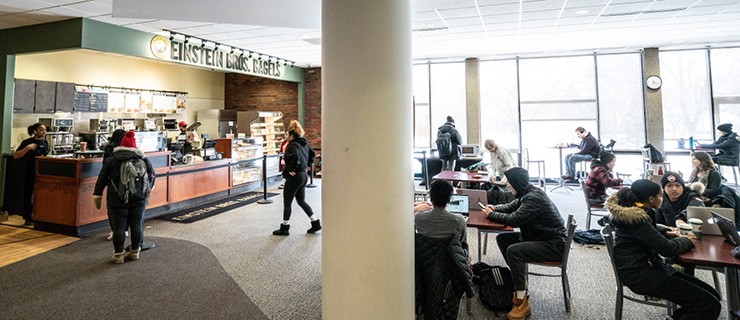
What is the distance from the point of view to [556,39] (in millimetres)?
7930

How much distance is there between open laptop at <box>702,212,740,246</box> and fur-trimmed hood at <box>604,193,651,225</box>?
0.54 m

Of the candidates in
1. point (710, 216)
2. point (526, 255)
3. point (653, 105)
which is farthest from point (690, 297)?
point (653, 105)

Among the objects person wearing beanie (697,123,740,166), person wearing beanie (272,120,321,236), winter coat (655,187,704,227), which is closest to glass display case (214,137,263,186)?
person wearing beanie (272,120,321,236)

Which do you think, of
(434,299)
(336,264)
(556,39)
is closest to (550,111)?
(556,39)

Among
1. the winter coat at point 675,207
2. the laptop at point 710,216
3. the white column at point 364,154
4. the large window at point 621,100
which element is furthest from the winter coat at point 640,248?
the large window at point 621,100

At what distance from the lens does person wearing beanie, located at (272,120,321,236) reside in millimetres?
5234

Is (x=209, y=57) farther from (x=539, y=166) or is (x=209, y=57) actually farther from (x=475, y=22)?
(x=539, y=166)

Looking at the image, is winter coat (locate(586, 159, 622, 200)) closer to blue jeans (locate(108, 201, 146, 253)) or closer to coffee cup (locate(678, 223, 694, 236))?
coffee cup (locate(678, 223, 694, 236))

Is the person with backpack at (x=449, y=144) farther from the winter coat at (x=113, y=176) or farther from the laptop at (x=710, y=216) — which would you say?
the winter coat at (x=113, y=176)

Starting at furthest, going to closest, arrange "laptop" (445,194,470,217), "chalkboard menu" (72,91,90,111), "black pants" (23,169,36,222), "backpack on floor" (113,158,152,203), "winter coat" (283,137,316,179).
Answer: "chalkboard menu" (72,91,90,111)
"black pants" (23,169,36,222)
"winter coat" (283,137,316,179)
"backpack on floor" (113,158,152,203)
"laptop" (445,194,470,217)

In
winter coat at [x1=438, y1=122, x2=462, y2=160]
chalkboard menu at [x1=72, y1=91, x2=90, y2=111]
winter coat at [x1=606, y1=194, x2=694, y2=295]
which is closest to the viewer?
winter coat at [x1=606, y1=194, x2=694, y2=295]

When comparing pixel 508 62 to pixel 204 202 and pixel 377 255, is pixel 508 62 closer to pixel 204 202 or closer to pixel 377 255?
pixel 204 202

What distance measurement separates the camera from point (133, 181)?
4086mm

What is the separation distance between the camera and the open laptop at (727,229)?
2.44 metres
